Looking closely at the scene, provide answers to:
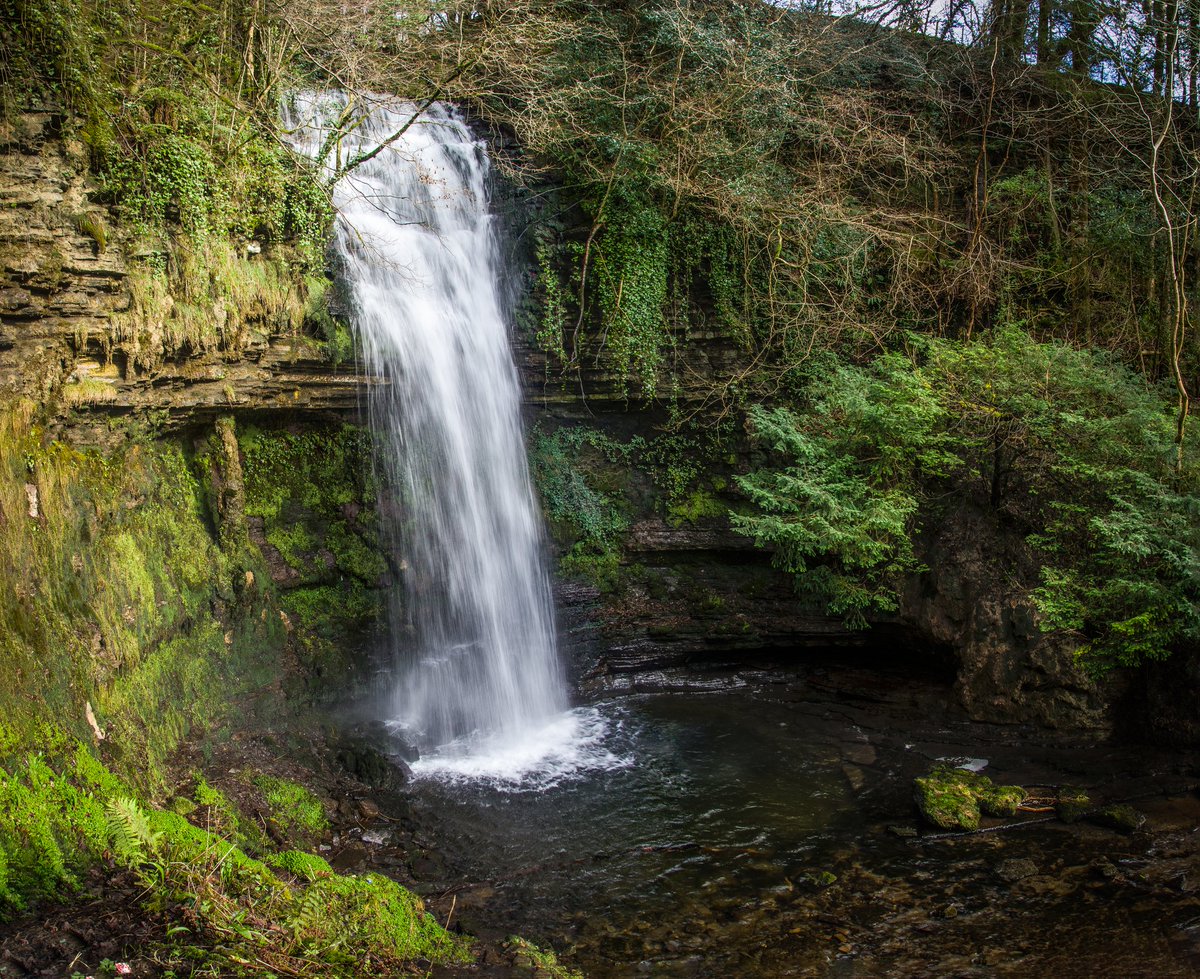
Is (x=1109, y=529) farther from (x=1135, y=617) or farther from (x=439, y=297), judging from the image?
(x=439, y=297)

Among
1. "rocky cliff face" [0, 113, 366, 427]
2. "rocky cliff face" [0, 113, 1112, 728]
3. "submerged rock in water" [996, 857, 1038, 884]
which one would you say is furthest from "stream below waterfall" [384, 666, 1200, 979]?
"rocky cliff face" [0, 113, 366, 427]

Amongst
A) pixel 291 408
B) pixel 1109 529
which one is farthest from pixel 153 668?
pixel 1109 529

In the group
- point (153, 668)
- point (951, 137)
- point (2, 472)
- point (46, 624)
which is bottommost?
point (153, 668)

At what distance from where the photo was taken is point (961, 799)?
6305 mm

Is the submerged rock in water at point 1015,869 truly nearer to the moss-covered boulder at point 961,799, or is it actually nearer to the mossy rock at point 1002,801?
the moss-covered boulder at point 961,799

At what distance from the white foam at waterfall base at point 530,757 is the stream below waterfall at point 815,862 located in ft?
0.33

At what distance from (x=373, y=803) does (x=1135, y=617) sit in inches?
265

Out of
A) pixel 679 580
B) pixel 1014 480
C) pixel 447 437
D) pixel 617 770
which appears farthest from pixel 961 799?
pixel 447 437

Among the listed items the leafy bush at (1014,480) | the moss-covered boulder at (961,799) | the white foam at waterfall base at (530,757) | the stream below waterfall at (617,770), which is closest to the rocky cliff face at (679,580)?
the stream below waterfall at (617,770)

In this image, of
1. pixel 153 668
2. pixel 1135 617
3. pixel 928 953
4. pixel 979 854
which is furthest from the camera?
pixel 1135 617

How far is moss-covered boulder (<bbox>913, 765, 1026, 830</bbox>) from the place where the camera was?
6.13 m

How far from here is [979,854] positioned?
580 cm

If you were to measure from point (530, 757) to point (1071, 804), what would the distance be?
15.4 feet

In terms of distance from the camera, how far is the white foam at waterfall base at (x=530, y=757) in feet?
23.8
